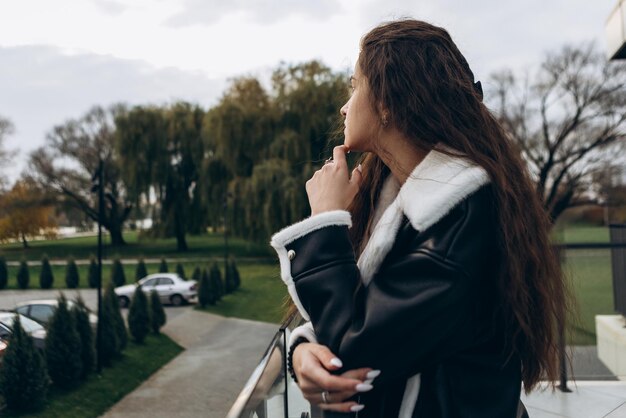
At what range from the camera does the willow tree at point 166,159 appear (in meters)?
27.8

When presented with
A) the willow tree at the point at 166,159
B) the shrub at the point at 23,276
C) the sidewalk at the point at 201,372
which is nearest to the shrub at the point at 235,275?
the sidewalk at the point at 201,372

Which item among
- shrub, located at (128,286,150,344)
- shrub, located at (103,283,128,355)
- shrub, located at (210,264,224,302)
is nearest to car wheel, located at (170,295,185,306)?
shrub, located at (210,264,224,302)

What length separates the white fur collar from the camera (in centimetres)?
91

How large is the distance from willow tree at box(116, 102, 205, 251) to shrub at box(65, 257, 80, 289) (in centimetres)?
1536

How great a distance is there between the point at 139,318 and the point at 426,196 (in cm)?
1343

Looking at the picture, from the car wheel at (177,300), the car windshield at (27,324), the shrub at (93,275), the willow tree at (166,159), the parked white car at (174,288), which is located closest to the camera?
the car windshield at (27,324)

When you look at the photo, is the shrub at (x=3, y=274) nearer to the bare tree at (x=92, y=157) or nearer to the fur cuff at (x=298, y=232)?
the fur cuff at (x=298, y=232)

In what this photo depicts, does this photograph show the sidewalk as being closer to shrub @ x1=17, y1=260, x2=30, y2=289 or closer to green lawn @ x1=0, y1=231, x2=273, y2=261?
shrub @ x1=17, y1=260, x2=30, y2=289

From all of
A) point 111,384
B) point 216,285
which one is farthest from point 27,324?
point 216,285

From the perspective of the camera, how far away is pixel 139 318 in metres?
13.4

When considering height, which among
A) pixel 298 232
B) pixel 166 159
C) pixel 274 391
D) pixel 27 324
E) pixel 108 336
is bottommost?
pixel 108 336

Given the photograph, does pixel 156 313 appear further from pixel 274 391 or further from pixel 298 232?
pixel 298 232

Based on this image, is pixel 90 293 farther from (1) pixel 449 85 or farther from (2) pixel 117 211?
(2) pixel 117 211

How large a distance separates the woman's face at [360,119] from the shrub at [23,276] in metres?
6.92
